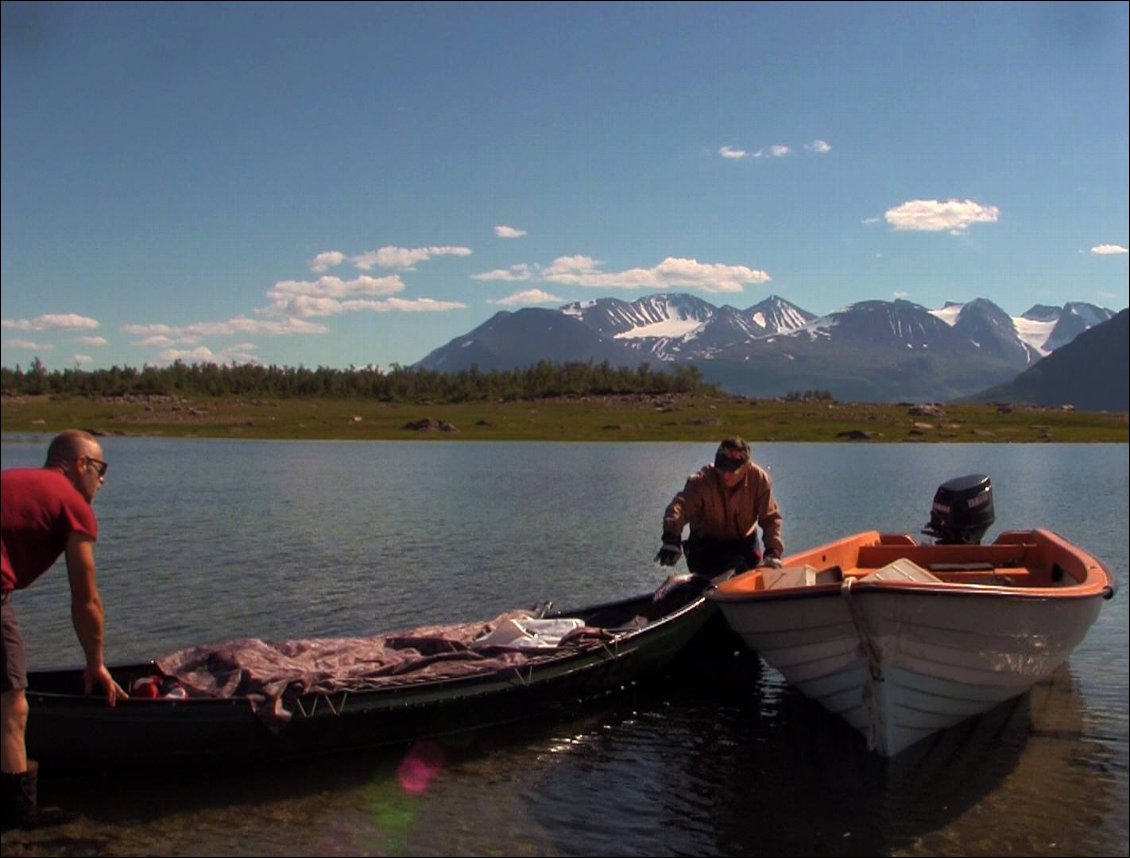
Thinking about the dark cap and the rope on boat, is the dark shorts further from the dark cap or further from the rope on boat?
the dark cap

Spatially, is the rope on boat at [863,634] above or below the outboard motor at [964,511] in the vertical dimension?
below

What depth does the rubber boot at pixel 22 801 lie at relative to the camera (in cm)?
972

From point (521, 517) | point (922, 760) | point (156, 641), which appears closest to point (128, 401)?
point (521, 517)

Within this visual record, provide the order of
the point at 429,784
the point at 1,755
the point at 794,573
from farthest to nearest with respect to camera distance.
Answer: the point at 794,573, the point at 429,784, the point at 1,755

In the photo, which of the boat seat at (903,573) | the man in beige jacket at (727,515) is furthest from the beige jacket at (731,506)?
the boat seat at (903,573)

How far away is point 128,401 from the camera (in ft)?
489

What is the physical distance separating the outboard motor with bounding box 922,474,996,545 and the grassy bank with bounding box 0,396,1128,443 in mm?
86525

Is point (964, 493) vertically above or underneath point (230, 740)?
above

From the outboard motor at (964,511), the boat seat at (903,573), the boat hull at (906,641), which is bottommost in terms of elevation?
the boat hull at (906,641)

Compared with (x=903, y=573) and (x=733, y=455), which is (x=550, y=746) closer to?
(x=903, y=573)

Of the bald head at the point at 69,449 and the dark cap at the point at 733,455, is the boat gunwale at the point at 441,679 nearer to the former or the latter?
the dark cap at the point at 733,455

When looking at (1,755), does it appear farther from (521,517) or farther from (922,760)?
(521,517)

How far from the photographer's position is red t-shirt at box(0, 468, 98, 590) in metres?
9.02

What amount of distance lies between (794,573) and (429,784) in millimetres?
5887
